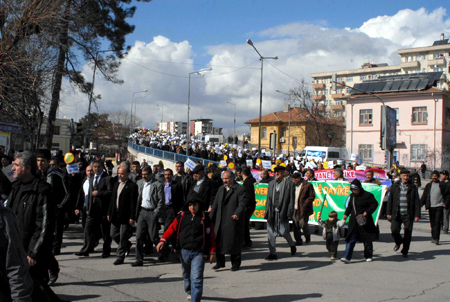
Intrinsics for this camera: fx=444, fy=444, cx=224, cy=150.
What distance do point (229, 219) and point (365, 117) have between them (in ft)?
157

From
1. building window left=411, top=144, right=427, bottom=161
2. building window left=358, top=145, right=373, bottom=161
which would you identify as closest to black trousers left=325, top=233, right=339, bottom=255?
building window left=411, top=144, right=427, bottom=161

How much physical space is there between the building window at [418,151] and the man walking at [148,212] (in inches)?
1755

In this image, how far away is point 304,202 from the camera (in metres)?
11.3

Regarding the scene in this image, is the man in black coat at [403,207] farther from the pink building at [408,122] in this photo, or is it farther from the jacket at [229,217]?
the pink building at [408,122]

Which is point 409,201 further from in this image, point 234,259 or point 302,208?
point 234,259

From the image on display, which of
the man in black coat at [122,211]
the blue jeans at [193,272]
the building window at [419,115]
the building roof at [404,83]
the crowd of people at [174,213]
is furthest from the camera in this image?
the building roof at [404,83]

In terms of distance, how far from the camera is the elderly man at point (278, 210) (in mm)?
9211

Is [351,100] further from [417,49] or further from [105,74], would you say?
[417,49]

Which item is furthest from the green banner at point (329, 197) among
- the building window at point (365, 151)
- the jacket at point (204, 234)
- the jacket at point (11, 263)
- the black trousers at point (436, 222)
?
the building window at point (365, 151)

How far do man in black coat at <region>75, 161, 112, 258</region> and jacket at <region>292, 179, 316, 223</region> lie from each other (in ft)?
15.3

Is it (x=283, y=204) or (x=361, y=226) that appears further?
(x=283, y=204)

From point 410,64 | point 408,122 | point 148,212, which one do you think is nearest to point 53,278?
point 148,212

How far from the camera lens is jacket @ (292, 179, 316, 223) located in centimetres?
1115

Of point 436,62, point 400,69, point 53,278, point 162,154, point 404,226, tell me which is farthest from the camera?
point 400,69
